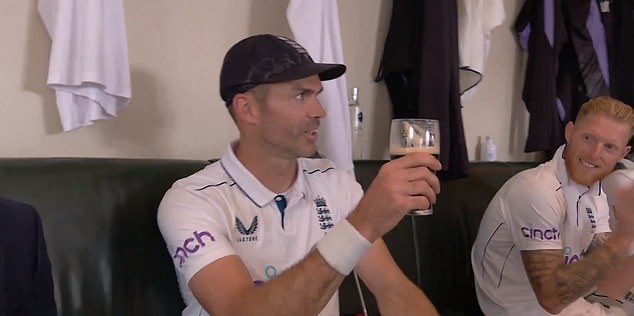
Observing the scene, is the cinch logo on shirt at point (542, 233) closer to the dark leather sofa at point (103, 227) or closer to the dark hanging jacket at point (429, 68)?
the dark hanging jacket at point (429, 68)

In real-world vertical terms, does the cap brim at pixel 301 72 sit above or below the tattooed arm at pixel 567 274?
above

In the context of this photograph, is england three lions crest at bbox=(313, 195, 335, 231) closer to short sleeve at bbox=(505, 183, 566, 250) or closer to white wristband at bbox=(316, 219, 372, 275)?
white wristband at bbox=(316, 219, 372, 275)

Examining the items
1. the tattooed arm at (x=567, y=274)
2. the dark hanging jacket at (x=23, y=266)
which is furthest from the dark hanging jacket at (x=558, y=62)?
the dark hanging jacket at (x=23, y=266)

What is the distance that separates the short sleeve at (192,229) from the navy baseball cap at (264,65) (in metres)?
0.27

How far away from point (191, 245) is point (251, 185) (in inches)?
9.4

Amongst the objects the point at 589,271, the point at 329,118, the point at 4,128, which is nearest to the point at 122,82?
the point at 4,128

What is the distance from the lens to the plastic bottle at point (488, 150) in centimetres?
304

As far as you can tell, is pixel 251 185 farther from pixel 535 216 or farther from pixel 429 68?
pixel 429 68

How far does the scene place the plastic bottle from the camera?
3.04 metres

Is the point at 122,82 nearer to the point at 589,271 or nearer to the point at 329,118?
the point at 329,118

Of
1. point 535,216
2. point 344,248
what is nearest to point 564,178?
point 535,216

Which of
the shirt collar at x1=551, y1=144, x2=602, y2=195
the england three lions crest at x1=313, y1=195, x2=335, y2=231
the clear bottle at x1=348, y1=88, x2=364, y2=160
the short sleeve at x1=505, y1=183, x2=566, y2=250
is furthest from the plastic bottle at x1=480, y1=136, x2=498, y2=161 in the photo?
the england three lions crest at x1=313, y1=195, x2=335, y2=231

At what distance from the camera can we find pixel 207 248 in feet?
4.28

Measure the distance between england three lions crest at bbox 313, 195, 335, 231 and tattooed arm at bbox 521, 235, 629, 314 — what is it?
648 mm
